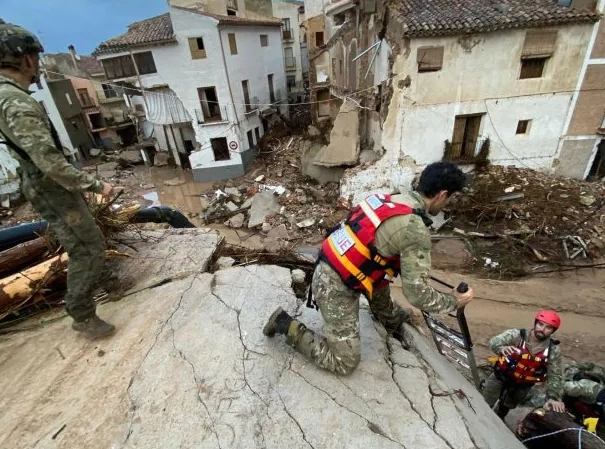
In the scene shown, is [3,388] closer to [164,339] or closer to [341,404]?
[164,339]

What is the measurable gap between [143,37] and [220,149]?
6.82 metres

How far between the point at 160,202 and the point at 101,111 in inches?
636

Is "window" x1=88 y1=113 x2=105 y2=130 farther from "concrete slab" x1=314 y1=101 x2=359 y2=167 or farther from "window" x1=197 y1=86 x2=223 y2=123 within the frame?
"concrete slab" x1=314 y1=101 x2=359 y2=167

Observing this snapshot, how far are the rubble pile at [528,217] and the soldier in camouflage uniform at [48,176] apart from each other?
31.2 ft

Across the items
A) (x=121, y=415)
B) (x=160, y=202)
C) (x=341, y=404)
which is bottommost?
(x=160, y=202)

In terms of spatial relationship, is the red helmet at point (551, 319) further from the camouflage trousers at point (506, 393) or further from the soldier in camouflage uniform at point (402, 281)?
the soldier in camouflage uniform at point (402, 281)

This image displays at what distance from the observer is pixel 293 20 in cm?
2817

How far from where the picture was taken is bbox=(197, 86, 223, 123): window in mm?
17203

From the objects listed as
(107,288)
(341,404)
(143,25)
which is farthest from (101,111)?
(341,404)

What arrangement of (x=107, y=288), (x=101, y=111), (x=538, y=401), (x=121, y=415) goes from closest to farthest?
(x=121, y=415)
(x=107, y=288)
(x=538, y=401)
(x=101, y=111)

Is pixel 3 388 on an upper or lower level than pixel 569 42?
lower

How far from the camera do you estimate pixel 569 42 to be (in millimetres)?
9672

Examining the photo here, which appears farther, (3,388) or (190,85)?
(190,85)

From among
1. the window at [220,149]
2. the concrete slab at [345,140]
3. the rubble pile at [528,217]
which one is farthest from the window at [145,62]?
the rubble pile at [528,217]
